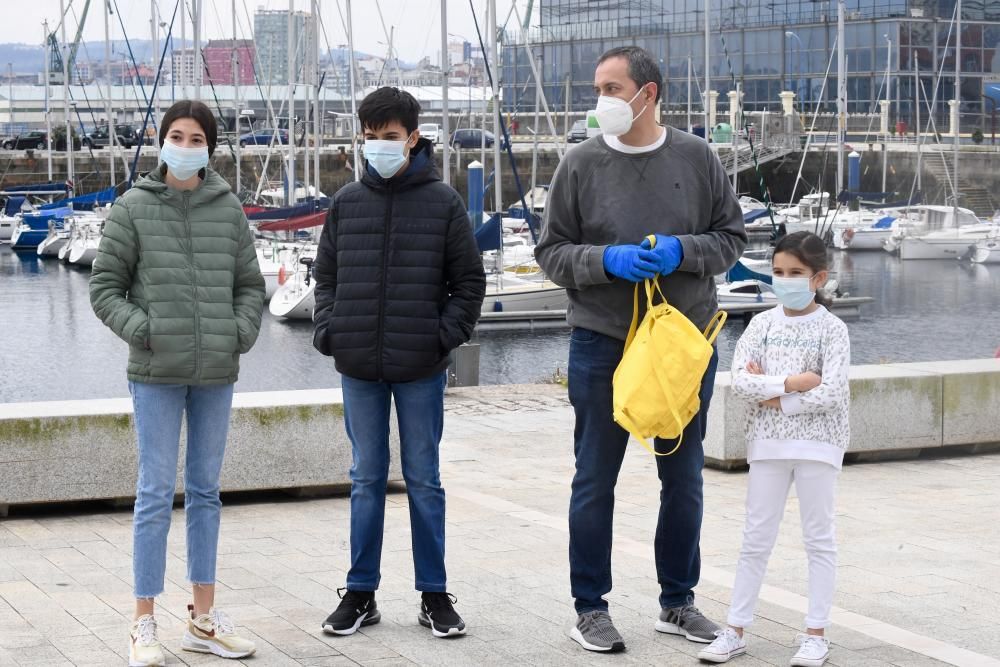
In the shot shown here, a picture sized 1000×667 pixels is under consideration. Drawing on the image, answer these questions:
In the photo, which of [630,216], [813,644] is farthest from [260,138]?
[813,644]

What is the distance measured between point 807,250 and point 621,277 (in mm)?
693

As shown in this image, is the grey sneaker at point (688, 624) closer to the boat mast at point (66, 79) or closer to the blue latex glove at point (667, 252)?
the blue latex glove at point (667, 252)

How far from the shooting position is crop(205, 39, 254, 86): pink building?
6538 cm

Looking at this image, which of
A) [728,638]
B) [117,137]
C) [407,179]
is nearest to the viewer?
[728,638]

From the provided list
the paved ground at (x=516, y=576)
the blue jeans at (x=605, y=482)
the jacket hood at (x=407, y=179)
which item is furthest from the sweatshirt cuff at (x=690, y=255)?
the paved ground at (x=516, y=576)

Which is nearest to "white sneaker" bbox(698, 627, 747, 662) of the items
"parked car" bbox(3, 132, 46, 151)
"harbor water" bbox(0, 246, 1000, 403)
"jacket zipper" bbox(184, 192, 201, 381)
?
"jacket zipper" bbox(184, 192, 201, 381)

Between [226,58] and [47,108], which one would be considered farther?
[226,58]

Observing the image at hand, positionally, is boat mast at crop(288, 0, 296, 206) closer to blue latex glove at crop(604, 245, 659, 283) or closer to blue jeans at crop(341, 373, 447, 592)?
blue jeans at crop(341, 373, 447, 592)

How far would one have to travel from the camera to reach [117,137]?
7406 cm

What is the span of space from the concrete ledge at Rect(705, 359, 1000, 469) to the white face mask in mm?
4370

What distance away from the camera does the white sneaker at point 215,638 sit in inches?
211

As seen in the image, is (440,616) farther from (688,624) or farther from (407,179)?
(407,179)

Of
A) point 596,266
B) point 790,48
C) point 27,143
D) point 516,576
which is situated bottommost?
point 516,576

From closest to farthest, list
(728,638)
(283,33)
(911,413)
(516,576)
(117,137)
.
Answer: (728,638) < (516,576) < (911,413) < (283,33) < (117,137)
